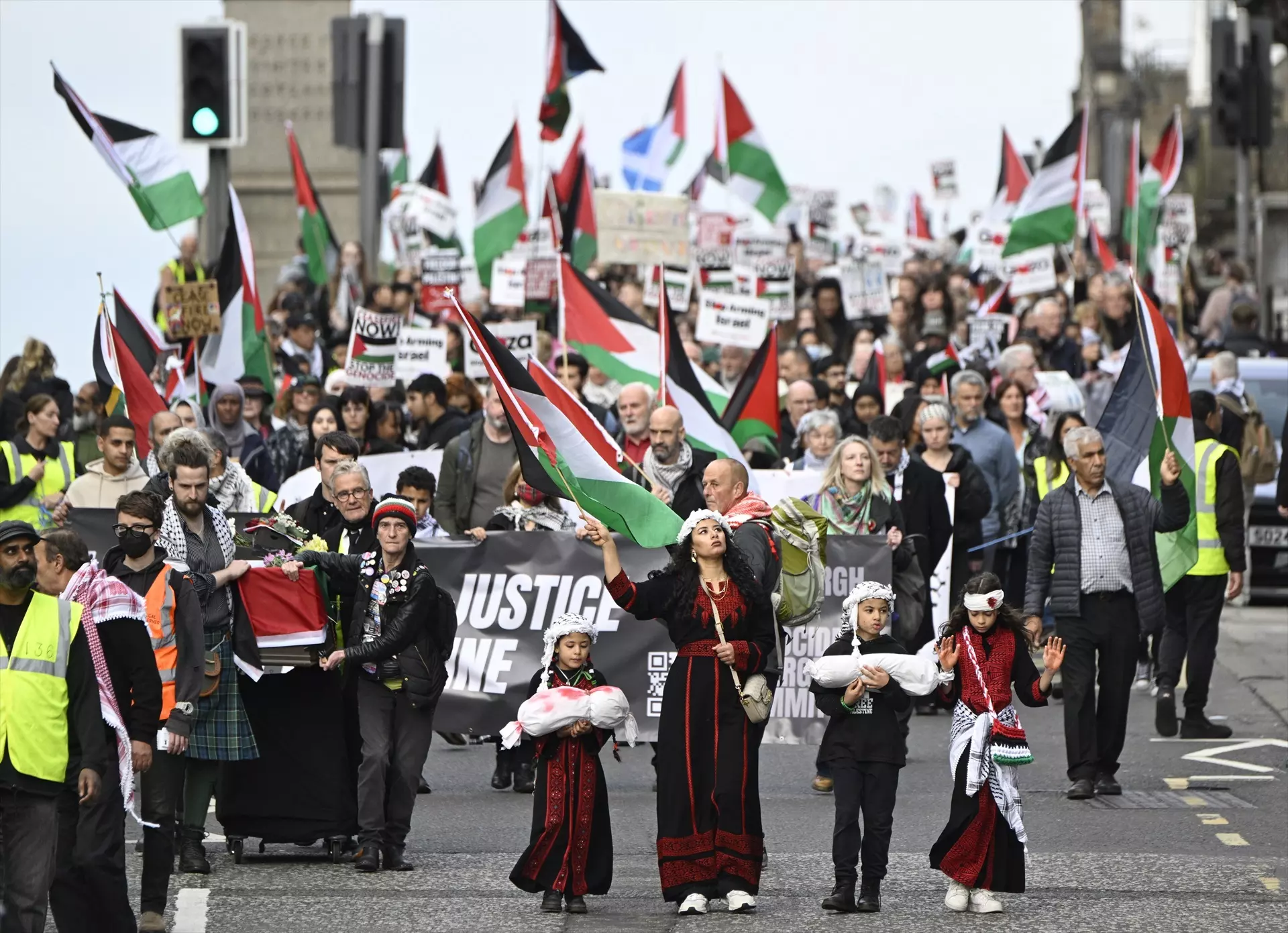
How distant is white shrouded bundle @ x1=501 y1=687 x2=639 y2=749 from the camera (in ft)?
32.0

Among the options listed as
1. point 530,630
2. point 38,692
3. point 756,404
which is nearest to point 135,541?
point 38,692

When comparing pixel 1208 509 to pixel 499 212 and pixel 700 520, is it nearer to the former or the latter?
pixel 700 520

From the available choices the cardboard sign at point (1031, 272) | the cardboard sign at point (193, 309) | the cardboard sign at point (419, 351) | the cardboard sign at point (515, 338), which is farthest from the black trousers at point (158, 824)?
the cardboard sign at point (1031, 272)

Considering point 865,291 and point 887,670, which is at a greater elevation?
point 865,291

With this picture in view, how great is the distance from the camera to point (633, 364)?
16125 mm

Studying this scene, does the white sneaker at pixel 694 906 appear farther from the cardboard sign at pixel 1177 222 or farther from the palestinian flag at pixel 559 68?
the cardboard sign at pixel 1177 222

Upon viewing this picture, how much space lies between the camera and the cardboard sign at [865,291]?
79.5 feet

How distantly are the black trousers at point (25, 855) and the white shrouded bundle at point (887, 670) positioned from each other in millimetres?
3205

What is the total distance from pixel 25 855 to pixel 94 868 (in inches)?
16.8

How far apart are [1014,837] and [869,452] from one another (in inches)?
155

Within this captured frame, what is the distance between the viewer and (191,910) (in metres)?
9.73

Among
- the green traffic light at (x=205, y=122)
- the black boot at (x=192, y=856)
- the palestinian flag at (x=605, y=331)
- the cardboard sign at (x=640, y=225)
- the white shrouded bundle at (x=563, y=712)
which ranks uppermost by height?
the green traffic light at (x=205, y=122)

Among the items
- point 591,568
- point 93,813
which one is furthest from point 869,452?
point 93,813

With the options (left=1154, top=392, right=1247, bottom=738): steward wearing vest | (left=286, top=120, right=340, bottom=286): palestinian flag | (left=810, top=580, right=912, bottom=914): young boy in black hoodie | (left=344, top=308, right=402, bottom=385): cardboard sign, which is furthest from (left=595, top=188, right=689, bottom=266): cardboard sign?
(left=810, top=580, right=912, bottom=914): young boy in black hoodie
